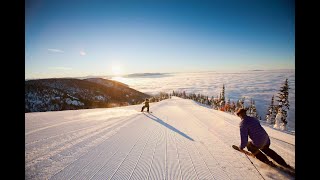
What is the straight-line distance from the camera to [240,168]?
5129 mm

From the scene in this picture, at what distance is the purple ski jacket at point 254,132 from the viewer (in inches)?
209

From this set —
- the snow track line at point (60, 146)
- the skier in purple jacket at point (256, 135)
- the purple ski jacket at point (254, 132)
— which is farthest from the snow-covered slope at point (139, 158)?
the purple ski jacket at point (254, 132)

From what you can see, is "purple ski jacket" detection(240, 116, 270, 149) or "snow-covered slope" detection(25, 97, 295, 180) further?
"purple ski jacket" detection(240, 116, 270, 149)

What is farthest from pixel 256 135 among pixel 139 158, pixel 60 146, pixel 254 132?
pixel 60 146

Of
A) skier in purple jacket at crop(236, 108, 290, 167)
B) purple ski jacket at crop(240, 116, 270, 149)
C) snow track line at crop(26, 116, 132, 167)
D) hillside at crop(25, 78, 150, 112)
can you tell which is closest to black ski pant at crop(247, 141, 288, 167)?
skier in purple jacket at crop(236, 108, 290, 167)

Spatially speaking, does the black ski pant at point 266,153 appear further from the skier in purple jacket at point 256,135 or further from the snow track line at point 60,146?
the snow track line at point 60,146

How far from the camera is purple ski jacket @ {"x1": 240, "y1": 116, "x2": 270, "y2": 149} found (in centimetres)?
530

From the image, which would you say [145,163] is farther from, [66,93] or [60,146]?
[66,93]

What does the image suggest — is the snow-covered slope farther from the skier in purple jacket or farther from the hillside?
the hillside

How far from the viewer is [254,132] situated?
5.38m

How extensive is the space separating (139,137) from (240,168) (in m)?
4.54

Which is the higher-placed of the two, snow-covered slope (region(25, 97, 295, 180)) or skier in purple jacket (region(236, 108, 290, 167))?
skier in purple jacket (region(236, 108, 290, 167))
